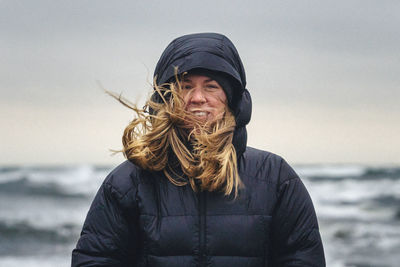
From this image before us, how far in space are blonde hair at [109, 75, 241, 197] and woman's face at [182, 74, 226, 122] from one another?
3 centimetres

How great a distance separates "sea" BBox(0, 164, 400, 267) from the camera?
35.7 feet

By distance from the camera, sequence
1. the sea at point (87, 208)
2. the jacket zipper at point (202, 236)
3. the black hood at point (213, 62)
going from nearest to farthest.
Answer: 1. the jacket zipper at point (202, 236)
2. the black hood at point (213, 62)
3. the sea at point (87, 208)

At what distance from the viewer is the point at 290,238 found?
253 cm

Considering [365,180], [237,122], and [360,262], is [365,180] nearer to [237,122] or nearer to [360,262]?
[360,262]

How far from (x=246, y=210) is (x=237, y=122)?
1.24ft

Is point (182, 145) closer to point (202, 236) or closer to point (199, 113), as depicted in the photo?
point (199, 113)

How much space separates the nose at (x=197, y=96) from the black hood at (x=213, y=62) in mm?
94

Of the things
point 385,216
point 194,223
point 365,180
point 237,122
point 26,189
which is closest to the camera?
point 194,223

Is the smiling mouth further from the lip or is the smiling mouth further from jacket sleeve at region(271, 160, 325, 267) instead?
jacket sleeve at region(271, 160, 325, 267)

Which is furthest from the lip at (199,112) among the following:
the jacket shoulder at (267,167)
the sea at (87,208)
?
the sea at (87,208)

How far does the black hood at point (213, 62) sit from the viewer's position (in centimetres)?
252

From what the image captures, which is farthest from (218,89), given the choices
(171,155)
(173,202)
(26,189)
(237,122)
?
(26,189)

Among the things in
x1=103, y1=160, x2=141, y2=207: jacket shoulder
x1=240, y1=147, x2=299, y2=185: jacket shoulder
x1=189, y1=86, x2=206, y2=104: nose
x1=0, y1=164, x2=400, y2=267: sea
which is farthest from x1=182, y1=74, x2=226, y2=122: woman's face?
x1=0, y1=164, x2=400, y2=267: sea

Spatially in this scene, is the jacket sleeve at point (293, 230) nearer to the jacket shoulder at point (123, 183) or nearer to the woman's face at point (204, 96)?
the woman's face at point (204, 96)
